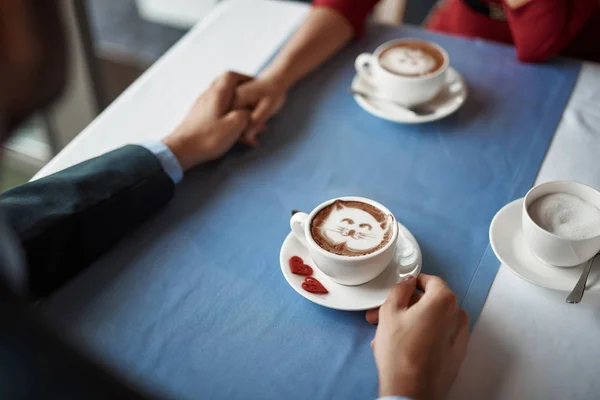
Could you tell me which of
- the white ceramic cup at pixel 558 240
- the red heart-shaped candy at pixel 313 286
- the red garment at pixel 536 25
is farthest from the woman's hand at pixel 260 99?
the white ceramic cup at pixel 558 240

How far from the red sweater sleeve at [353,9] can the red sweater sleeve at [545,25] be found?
0.95ft

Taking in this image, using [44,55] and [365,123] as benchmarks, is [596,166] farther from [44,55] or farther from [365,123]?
[44,55]

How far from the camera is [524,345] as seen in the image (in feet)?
2.59

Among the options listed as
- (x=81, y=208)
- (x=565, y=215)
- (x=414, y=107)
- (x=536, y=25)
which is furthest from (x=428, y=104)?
(x=81, y=208)

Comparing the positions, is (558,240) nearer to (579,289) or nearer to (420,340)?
(579,289)

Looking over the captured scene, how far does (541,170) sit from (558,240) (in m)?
0.25

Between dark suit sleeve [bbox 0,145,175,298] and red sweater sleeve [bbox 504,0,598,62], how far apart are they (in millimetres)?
743

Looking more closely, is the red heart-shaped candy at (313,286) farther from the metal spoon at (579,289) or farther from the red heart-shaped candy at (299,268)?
the metal spoon at (579,289)

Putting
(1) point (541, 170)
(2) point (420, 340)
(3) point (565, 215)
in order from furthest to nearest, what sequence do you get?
(1) point (541, 170) → (3) point (565, 215) → (2) point (420, 340)

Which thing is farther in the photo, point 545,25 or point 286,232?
point 545,25

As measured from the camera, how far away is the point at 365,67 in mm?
1233

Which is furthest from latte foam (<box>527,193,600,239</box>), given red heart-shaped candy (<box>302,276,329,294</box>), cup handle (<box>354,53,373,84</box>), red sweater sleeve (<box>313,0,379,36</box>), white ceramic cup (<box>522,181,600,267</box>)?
red sweater sleeve (<box>313,0,379,36</box>)

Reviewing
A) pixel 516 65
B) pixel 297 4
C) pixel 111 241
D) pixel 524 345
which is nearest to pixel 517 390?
pixel 524 345

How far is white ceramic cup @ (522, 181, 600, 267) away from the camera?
81 cm
